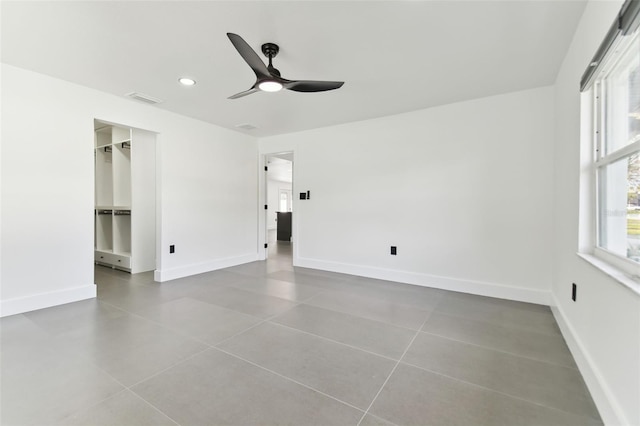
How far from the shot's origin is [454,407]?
1478mm

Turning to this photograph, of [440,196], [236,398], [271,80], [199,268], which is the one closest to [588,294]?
[440,196]

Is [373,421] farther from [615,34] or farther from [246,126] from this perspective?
[246,126]

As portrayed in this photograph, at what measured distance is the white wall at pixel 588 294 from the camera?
119cm

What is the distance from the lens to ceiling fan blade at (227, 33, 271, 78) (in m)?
1.76

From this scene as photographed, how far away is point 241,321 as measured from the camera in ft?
8.49

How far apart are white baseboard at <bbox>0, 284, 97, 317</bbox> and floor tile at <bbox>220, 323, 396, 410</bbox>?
220 cm

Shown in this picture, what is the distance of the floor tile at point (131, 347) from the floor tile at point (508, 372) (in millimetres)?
1662

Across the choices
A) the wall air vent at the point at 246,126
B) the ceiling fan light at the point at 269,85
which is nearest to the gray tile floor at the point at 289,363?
the ceiling fan light at the point at 269,85

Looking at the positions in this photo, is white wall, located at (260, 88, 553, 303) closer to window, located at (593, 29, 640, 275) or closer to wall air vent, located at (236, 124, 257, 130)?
wall air vent, located at (236, 124, 257, 130)

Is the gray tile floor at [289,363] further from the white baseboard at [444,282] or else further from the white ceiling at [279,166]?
the white ceiling at [279,166]

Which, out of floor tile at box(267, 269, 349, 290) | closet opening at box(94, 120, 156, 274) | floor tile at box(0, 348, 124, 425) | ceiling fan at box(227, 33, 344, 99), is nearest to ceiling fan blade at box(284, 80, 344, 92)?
ceiling fan at box(227, 33, 344, 99)

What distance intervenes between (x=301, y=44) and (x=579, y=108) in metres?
2.13

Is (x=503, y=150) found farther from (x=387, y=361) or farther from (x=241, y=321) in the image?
(x=241, y=321)

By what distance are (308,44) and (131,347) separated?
107 inches
